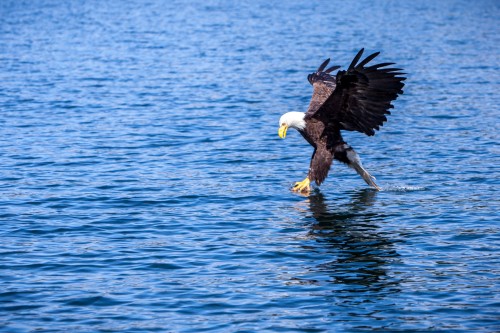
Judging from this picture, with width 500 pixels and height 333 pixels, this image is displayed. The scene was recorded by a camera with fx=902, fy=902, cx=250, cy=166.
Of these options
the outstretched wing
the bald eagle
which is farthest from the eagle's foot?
the outstretched wing

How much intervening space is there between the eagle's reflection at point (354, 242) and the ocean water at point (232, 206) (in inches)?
1.5

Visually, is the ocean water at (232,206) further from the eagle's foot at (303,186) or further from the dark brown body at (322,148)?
the dark brown body at (322,148)

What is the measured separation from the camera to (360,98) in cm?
1323

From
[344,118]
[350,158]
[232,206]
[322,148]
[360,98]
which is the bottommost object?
[232,206]

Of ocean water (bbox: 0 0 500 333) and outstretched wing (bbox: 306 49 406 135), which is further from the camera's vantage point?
outstretched wing (bbox: 306 49 406 135)

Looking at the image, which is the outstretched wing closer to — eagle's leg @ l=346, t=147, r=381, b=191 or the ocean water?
eagle's leg @ l=346, t=147, r=381, b=191

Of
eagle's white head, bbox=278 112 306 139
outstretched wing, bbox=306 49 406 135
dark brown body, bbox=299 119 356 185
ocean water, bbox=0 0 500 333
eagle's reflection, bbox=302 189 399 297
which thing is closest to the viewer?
ocean water, bbox=0 0 500 333

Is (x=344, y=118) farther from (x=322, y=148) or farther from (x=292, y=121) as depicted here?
(x=292, y=121)

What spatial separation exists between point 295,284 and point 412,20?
3605 centimetres

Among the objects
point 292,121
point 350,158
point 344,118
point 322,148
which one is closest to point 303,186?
point 322,148

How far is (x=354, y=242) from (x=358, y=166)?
107 inches

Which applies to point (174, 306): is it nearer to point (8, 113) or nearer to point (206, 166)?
point (206, 166)

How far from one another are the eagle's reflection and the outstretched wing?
3.73 ft

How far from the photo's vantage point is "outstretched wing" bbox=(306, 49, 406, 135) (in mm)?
12773
